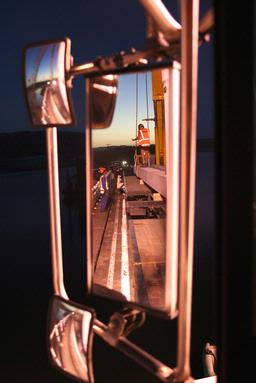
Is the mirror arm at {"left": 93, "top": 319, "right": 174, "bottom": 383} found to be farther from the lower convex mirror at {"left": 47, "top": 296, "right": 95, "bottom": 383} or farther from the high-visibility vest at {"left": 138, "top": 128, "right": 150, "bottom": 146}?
the high-visibility vest at {"left": 138, "top": 128, "right": 150, "bottom": 146}

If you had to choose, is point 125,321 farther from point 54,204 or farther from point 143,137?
point 143,137

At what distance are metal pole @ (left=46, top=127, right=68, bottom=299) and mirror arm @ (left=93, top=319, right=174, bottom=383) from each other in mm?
222

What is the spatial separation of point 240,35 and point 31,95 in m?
0.70

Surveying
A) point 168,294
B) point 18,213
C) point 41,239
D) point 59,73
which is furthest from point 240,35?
point 18,213

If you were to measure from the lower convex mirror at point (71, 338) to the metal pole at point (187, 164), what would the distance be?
0.30 meters

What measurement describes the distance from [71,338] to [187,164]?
693 millimetres

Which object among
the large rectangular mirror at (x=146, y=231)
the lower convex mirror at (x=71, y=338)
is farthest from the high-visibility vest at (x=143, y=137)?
the lower convex mirror at (x=71, y=338)

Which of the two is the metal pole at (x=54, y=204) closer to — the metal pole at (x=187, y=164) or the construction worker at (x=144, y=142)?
the metal pole at (x=187, y=164)

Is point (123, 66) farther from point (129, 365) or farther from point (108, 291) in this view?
point (129, 365)

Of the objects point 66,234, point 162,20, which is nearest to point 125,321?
point 162,20

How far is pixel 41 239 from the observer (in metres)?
32.5

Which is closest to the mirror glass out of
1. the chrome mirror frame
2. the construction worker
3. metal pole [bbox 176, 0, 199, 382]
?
the chrome mirror frame

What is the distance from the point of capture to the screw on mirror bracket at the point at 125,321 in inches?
45.0

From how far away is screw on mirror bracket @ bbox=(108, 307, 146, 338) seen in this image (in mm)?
1144
